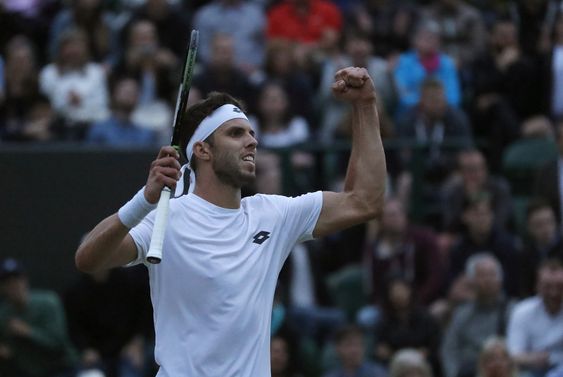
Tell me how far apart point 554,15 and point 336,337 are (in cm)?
573

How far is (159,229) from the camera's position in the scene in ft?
18.7

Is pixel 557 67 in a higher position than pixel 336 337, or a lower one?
higher

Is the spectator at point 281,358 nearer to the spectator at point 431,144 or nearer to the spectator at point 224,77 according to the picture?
the spectator at point 431,144

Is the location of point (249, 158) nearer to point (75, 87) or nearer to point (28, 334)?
point (28, 334)

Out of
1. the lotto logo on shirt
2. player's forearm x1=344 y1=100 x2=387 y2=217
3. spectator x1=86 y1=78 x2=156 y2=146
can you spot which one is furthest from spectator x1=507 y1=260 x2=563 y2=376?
the lotto logo on shirt

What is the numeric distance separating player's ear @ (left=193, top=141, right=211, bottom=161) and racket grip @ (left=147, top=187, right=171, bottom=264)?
545 millimetres

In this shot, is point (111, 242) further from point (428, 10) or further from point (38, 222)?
point (428, 10)

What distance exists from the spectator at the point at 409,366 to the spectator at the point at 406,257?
1456 millimetres

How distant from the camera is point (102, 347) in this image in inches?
467

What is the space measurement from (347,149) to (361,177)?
680 centimetres

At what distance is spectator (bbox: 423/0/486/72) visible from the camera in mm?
15430

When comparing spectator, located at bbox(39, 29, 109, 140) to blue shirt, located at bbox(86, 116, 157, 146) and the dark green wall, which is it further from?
the dark green wall

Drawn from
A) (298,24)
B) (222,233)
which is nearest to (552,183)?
(298,24)

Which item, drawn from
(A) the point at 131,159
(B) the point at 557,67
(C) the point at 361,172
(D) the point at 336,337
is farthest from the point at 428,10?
(C) the point at 361,172
